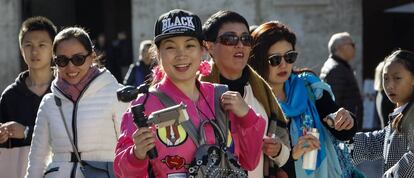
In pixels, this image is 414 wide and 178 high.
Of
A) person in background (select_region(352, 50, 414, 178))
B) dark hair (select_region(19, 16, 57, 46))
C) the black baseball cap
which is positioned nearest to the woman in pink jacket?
the black baseball cap

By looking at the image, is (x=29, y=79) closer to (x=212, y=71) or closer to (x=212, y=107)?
(x=212, y=71)

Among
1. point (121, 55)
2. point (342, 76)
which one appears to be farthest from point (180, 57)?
point (121, 55)

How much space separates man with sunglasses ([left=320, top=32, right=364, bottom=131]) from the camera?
11.0 metres

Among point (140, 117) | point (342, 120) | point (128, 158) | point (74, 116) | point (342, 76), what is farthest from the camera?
point (342, 76)

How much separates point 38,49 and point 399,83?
8.06 feet

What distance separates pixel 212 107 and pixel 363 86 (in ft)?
35.0

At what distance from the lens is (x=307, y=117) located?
5988mm

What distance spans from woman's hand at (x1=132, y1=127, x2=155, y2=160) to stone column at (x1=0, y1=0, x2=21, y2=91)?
36.3 ft

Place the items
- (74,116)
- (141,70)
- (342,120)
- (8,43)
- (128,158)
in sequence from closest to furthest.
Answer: (128,158)
(342,120)
(74,116)
(141,70)
(8,43)

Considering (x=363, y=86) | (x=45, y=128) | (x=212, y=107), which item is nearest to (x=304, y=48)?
(x=363, y=86)

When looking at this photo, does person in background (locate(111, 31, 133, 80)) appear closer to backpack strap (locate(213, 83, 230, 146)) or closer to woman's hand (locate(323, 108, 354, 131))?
woman's hand (locate(323, 108, 354, 131))

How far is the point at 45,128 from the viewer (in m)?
6.00

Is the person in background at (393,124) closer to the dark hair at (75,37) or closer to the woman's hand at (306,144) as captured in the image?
the woman's hand at (306,144)

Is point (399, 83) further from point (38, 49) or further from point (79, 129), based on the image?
point (38, 49)
